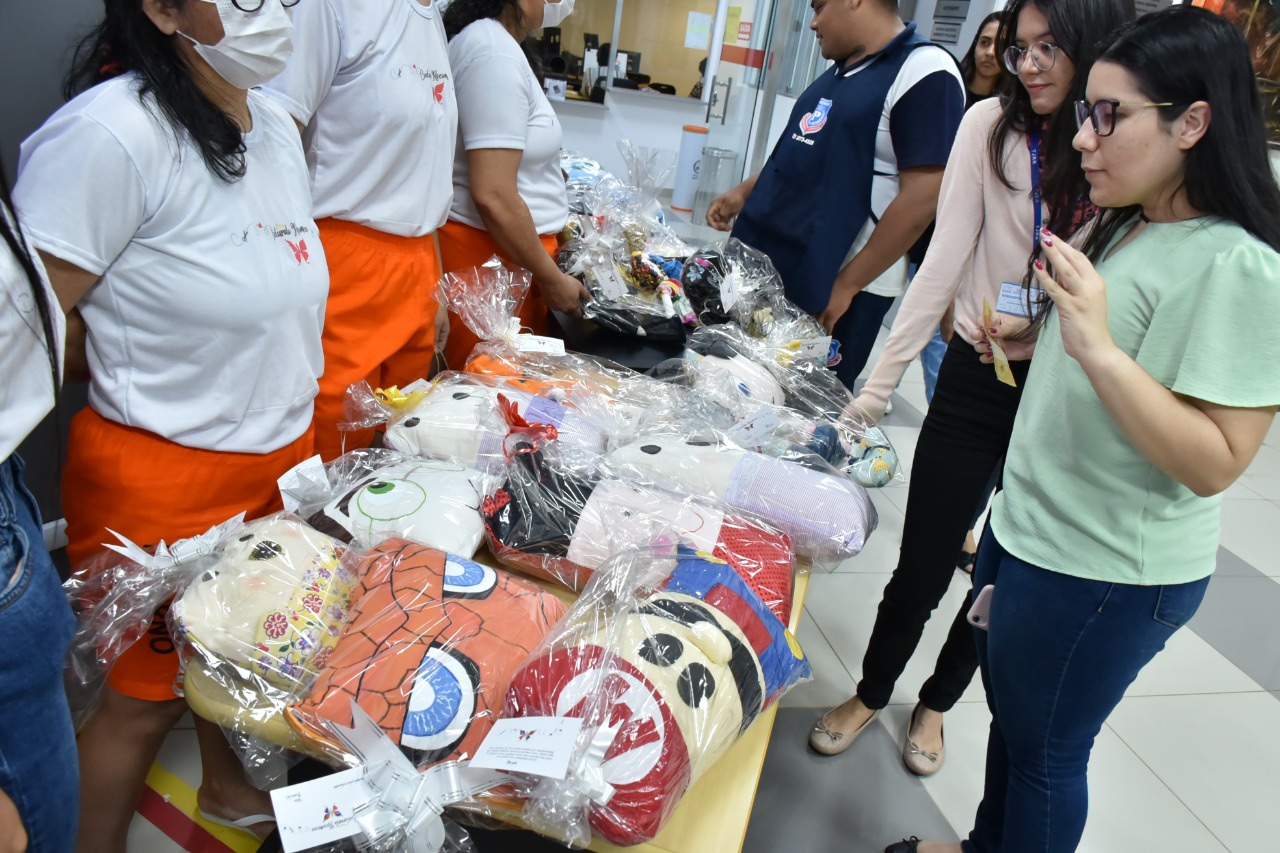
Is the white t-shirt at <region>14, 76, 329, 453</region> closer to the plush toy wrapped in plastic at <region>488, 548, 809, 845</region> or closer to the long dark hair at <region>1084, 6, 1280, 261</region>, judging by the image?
the plush toy wrapped in plastic at <region>488, 548, 809, 845</region>

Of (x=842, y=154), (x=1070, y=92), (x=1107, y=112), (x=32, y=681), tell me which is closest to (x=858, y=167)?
(x=842, y=154)

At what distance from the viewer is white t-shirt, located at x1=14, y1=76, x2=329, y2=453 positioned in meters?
1.01

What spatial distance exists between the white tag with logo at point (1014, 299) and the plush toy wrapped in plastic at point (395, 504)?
0.99 meters

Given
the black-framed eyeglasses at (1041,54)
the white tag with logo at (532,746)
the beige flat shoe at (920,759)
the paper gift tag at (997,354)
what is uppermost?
the black-framed eyeglasses at (1041,54)

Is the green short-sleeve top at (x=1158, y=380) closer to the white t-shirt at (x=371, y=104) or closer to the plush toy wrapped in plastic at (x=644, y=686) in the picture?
the plush toy wrapped in plastic at (x=644, y=686)

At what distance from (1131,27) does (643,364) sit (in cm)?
143

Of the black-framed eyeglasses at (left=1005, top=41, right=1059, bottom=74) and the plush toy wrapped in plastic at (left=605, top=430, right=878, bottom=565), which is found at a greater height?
the black-framed eyeglasses at (left=1005, top=41, right=1059, bottom=74)

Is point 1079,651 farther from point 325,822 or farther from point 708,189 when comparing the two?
point 708,189

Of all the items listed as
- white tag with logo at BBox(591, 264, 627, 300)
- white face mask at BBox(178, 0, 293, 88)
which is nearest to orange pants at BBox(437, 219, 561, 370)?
white tag with logo at BBox(591, 264, 627, 300)

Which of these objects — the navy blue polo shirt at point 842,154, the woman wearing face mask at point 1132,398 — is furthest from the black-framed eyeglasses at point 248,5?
the navy blue polo shirt at point 842,154

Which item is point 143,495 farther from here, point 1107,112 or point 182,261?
point 1107,112

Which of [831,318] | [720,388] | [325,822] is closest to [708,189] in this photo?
[831,318]

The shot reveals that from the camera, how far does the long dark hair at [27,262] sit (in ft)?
2.33

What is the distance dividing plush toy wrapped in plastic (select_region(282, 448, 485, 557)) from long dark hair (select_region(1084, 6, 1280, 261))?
1.13m
